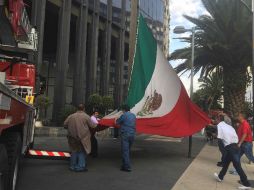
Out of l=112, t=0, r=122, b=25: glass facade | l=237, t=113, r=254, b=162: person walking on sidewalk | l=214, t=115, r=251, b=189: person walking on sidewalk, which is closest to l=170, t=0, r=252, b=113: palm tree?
l=237, t=113, r=254, b=162: person walking on sidewalk

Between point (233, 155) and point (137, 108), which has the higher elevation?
point (137, 108)

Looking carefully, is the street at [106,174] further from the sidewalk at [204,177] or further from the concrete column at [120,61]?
the concrete column at [120,61]

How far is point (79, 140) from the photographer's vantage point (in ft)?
34.3

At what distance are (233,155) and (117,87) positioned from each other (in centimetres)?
3008

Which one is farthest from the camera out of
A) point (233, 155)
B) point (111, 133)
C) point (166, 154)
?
point (111, 133)

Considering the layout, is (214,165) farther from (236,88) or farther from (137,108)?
(236,88)

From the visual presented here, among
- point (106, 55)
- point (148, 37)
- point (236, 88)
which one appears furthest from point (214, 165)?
point (106, 55)

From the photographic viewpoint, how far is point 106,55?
36219 millimetres

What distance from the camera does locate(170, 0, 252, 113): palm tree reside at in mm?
22891

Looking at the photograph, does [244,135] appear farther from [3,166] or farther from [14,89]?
[3,166]

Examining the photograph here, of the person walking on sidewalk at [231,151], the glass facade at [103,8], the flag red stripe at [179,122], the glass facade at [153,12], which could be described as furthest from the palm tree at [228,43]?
the glass facade at [153,12]

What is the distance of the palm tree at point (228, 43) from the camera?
22891 mm

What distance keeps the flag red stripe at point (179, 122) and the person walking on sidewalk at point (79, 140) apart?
107 inches

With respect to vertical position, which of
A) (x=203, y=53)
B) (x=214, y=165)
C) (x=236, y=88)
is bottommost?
(x=214, y=165)
